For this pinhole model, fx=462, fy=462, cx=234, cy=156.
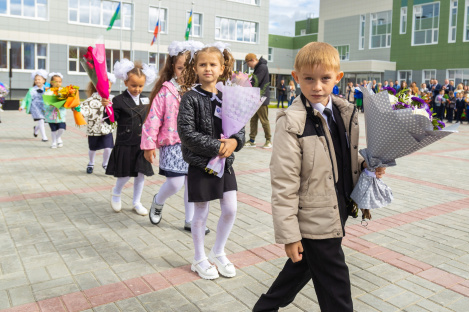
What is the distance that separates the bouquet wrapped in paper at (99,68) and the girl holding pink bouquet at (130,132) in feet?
0.35

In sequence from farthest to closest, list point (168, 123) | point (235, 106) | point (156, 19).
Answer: point (156, 19) → point (168, 123) → point (235, 106)

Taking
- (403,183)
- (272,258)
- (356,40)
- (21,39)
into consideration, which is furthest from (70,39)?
(272,258)

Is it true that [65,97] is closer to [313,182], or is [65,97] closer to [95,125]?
[95,125]

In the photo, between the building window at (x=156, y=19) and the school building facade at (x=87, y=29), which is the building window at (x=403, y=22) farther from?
the building window at (x=156, y=19)

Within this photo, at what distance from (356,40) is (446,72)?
1090 centimetres

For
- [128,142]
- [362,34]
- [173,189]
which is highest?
[362,34]

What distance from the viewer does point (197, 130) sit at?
3.60m

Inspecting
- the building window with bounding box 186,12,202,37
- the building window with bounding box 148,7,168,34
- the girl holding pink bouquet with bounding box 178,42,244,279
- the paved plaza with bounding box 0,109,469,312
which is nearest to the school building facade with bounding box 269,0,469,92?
the building window with bounding box 186,12,202,37

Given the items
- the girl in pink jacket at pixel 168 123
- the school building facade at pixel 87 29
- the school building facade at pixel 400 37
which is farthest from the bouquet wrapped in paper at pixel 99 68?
the school building facade at pixel 400 37

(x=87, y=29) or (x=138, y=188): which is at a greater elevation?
(x=87, y=29)

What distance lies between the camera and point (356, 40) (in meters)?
44.8

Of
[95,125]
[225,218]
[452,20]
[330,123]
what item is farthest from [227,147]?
[452,20]

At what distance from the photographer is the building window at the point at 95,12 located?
3439 cm

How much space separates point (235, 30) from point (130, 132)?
39786mm
